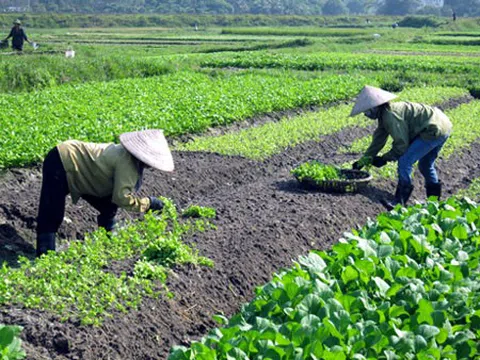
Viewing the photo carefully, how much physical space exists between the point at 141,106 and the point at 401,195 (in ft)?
20.8

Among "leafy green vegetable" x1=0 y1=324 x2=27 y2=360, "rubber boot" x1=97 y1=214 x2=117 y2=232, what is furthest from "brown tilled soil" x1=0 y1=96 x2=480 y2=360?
"rubber boot" x1=97 y1=214 x2=117 y2=232

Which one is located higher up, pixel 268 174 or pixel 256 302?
pixel 256 302

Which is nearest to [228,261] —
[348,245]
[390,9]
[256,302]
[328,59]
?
[348,245]

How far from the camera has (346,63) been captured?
30.6m

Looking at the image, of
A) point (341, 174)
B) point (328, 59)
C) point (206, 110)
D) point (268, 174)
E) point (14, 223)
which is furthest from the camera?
point (328, 59)

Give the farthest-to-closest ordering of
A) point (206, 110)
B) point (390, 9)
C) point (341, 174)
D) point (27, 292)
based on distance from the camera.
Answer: point (390, 9)
point (206, 110)
point (341, 174)
point (27, 292)

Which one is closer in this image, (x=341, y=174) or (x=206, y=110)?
(x=341, y=174)

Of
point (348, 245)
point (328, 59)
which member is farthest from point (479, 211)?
point (328, 59)

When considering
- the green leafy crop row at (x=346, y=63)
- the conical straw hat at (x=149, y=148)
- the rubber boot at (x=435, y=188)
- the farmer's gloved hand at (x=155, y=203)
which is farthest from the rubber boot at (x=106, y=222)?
the green leafy crop row at (x=346, y=63)

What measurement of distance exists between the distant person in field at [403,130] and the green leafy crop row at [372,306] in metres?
2.98

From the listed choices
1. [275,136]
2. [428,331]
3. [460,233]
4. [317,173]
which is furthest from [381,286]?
[275,136]

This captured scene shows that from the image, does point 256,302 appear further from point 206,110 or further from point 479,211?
point 206,110

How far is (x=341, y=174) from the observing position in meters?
10.9

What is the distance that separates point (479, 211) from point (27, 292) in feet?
13.6
